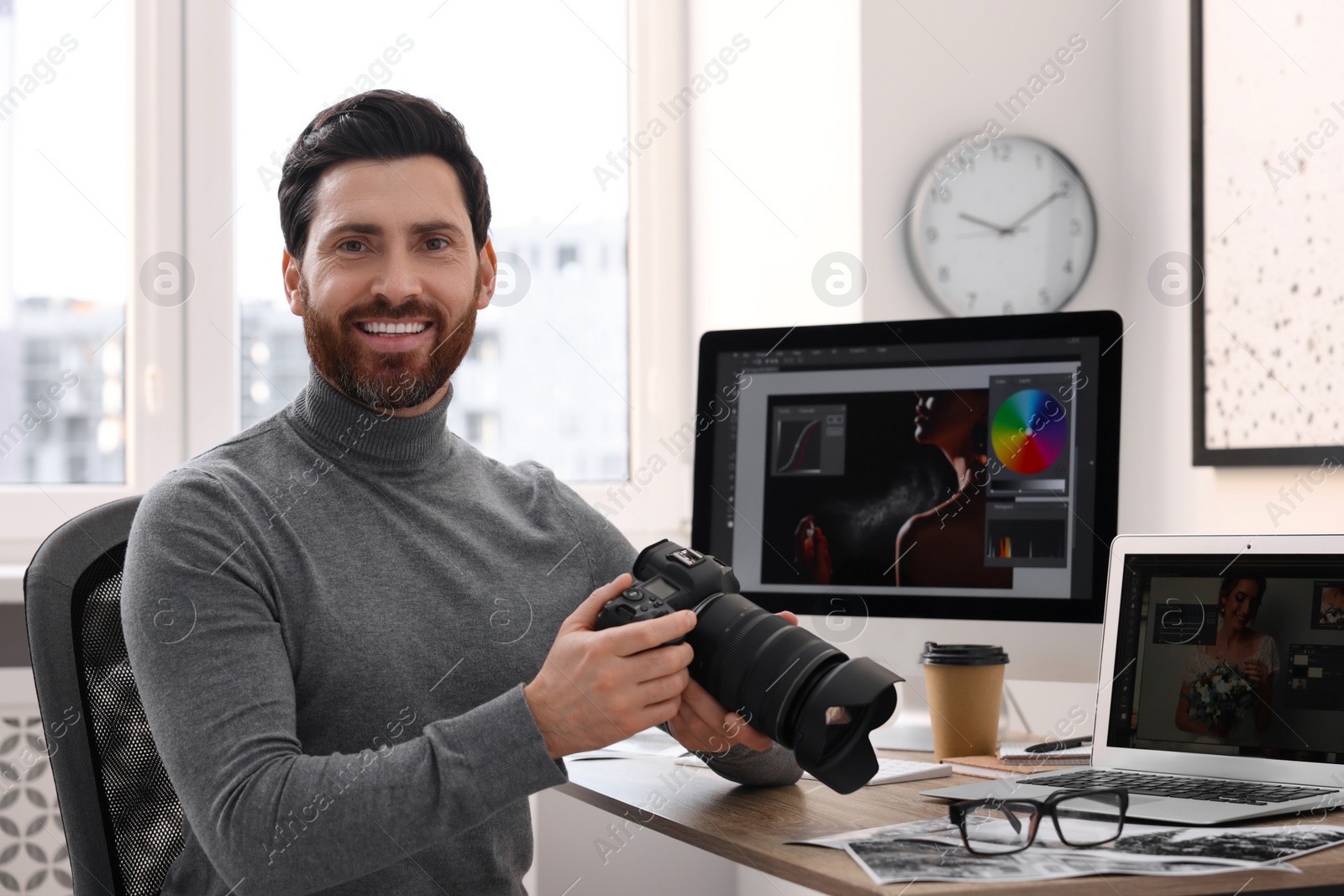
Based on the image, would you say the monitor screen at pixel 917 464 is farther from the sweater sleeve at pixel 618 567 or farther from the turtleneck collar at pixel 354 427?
the turtleneck collar at pixel 354 427

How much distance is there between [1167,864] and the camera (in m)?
0.78

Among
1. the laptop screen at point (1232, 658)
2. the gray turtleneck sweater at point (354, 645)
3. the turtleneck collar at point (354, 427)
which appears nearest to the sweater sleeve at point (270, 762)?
the gray turtleneck sweater at point (354, 645)

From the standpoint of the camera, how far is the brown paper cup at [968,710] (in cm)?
129

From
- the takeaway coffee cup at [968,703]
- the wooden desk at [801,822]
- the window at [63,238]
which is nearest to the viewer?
the wooden desk at [801,822]

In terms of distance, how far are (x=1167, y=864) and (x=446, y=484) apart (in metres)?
0.72

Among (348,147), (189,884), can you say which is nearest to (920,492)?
(348,147)

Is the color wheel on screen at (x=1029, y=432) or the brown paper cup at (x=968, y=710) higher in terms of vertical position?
the color wheel on screen at (x=1029, y=432)

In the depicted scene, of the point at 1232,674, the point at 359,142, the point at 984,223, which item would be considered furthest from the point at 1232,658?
the point at 984,223

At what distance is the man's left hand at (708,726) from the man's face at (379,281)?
0.41m

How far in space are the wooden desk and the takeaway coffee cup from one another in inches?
1.6

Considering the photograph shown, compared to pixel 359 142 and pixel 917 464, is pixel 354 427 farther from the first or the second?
pixel 917 464

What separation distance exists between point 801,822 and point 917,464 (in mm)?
523

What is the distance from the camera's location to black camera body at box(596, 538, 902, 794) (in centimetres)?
84

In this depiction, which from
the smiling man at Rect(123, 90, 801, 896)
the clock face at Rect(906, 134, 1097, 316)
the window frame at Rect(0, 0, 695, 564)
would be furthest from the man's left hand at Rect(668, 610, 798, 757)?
the window frame at Rect(0, 0, 695, 564)
